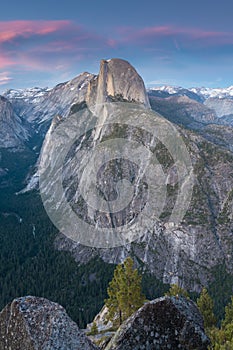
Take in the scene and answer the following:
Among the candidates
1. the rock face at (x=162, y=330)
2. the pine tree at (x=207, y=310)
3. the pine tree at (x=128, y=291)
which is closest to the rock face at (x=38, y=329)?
the rock face at (x=162, y=330)

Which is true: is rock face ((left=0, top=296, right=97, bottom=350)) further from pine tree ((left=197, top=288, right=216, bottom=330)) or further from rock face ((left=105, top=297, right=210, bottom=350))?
pine tree ((left=197, top=288, right=216, bottom=330))

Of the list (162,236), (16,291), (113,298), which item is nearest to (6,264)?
(16,291)

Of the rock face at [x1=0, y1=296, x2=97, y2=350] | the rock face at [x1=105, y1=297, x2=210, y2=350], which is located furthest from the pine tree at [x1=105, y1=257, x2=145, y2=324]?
the rock face at [x1=0, y1=296, x2=97, y2=350]

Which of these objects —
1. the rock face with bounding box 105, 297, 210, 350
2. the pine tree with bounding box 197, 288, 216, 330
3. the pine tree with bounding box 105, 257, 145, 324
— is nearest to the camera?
the rock face with bounding box 105, 297, 210, 350

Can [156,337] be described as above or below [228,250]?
above

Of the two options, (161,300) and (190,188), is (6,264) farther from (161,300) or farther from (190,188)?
(161,300)

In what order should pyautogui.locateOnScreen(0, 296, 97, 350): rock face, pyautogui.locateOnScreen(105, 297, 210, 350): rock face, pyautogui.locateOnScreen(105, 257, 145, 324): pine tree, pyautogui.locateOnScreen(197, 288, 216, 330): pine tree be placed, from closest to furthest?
pyautogui.locateOnScreen(0, 296, 97, 350): rock face, pyautogui.locateOnScreen(105, 297, 210, 350): rock face, pyautogui.locateOnScreen(197, 288, 216, 330): pine tree, pyautogui.locateOnScreen(105, 257, 145, 324): pine tree

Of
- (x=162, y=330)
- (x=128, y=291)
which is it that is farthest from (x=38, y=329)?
(x=128, y=291)
